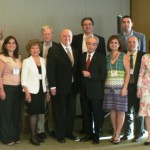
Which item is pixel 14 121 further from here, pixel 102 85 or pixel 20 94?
pixel 102 85

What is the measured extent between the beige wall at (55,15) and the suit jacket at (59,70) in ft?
4.03

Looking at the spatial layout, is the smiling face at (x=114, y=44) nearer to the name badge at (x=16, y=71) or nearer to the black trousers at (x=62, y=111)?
the black trousers at (x=62, y=111)

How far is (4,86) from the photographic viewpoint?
3691mm

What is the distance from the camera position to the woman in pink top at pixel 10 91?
144 inches

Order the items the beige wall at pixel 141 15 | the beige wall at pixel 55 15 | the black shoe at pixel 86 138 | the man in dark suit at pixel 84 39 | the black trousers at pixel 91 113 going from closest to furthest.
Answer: the black trousers at pixel 91 113, the black shoe at pixel 86 138, the man in dark suit at pixel 84 39, the beige wall at pixel 55 15, the beige wall at pixel 141 15

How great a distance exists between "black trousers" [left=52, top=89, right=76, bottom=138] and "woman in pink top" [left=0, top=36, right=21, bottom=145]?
520mm

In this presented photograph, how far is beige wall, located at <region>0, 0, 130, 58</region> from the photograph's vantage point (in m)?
4.67

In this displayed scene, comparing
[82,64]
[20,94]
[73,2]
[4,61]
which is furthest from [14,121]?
[73,2]

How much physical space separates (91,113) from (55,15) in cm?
→ 210

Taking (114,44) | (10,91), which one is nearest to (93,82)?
(114,44)

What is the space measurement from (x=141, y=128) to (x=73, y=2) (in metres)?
2.68

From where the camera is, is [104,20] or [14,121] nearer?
[14,121]

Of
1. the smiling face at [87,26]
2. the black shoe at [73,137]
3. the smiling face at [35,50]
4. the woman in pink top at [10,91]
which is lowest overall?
the black shoe at [73,137]

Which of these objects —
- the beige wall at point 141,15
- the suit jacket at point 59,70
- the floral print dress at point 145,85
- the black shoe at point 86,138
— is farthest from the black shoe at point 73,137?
the beige wall at point 141,15
